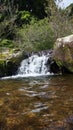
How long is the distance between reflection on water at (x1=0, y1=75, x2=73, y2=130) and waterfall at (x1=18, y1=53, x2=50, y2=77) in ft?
20.3

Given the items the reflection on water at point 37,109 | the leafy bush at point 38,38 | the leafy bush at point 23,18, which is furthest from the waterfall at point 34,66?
the leafy bush at point 23,18

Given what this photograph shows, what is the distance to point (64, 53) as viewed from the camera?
13.5m

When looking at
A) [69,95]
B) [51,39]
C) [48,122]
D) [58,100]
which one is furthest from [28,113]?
[51,39]

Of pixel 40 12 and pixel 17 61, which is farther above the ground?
pixel 40 12

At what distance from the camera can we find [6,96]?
8.58 meters

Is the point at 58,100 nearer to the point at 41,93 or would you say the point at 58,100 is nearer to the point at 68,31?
the point at 41,93

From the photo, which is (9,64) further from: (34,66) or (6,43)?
(6,43)

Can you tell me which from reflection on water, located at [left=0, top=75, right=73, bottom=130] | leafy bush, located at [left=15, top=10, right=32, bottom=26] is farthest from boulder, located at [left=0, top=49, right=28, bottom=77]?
leafy bush, located at [left=15, top=10, right=32, bottom=26]

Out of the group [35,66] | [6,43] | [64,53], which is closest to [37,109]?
[64,53]

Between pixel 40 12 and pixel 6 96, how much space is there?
23.2 metres

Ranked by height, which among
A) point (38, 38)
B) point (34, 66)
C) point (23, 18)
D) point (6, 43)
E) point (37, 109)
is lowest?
point (34, 66)

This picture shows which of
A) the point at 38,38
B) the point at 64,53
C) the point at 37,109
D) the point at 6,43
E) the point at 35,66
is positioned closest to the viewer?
the point at 37,109

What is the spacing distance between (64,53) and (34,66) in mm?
2835

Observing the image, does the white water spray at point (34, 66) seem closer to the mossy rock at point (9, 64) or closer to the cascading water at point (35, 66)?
the cascading water at point (35, 66)
